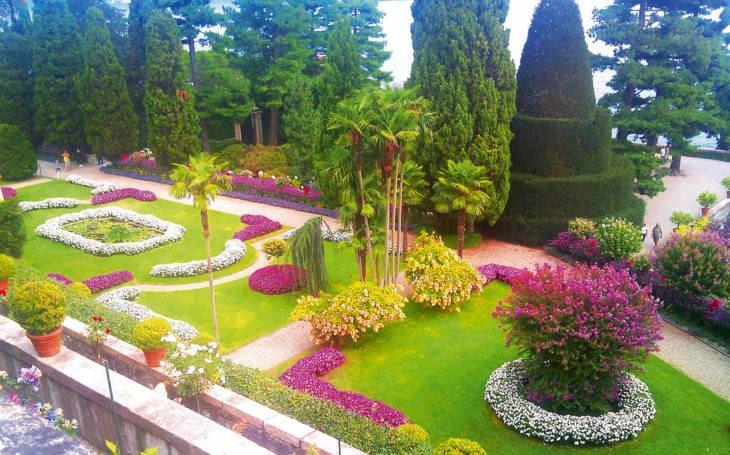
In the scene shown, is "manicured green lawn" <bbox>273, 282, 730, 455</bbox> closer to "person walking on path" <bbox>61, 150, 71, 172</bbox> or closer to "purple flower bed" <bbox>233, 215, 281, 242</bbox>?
"purple flower bed" <bbox>233, 215, 281, 242</bbox>

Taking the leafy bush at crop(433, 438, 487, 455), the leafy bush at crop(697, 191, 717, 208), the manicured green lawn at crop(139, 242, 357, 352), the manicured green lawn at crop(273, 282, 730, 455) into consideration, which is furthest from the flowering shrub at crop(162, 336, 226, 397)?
the leafy bush at crop(697, 191, 717, 208)

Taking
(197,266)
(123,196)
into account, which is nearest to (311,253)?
(197,266)

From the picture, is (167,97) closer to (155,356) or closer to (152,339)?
(155,356)

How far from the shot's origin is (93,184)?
102 ft

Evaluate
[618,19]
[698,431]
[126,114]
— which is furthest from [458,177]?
[126,114]

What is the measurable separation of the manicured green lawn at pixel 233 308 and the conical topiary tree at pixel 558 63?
10.4 meters

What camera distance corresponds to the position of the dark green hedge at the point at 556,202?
2120 cm

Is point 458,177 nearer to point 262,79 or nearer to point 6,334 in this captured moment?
point 6,334

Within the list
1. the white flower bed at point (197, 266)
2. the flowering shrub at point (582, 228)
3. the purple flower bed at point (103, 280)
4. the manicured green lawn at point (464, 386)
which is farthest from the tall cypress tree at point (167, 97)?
the flowering shrub at point (582, 228)

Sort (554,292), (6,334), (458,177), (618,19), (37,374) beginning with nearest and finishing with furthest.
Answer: (37,374) → (6,334) → (554,292) → (458,177) → (618,19)

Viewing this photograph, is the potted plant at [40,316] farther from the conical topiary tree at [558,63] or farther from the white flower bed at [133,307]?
the conical topiary tree at [558,63]

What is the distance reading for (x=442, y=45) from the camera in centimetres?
1977

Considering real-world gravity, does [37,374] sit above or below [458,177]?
below

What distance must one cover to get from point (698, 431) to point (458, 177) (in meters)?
10.0
